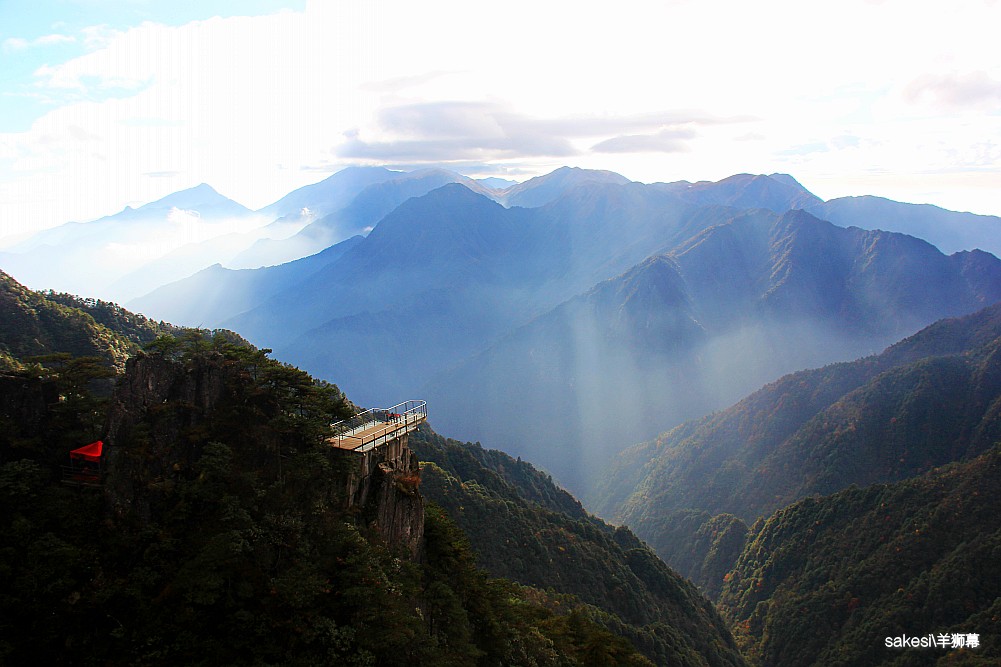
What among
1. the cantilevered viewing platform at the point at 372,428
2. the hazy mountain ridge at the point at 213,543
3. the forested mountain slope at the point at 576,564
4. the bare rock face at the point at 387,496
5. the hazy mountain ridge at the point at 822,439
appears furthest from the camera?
the hazy mountain ridge at the point at 822,439

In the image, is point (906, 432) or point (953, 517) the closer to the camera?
point (953, 517)

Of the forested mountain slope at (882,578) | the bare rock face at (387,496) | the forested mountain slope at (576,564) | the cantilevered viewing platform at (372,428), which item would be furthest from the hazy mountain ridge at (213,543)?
the forested mountain slope at (882,578)

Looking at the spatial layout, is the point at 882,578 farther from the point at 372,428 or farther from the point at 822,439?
the point at 372,428

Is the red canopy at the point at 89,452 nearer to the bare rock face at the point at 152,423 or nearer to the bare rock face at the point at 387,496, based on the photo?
the bare rock face at the point at 152,423

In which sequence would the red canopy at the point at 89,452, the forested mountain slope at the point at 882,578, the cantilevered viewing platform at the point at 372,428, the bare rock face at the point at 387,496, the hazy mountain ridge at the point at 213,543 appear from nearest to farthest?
the hazy mountain ridge at the point at 213,543, the red canopy at the point at 89,452, the bare rock face at the point at 387,496, the cantilevered viewing platform at the point at 372,428, the forested mountain slope at the point at 882,578

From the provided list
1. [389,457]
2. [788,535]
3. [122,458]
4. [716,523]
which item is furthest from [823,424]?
[122,458]

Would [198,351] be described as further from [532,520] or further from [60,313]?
[532,520]
